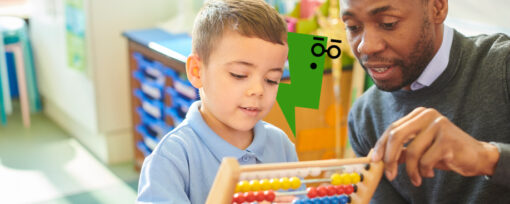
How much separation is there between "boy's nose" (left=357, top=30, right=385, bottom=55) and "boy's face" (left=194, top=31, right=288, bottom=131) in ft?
0.57

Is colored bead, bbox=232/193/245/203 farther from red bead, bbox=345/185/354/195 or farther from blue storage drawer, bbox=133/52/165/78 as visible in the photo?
blue storage drawer, bbox=133/52/165/78

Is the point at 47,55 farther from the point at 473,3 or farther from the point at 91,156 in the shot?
the point at 473,3

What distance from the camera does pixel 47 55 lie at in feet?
13.6

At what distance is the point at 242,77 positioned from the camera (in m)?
1.12

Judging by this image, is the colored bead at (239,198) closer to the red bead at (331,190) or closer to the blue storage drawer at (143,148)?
the red bead at (331,190)

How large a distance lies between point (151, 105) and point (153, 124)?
0.11 m

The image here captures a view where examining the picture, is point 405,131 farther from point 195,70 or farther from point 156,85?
point 156,85

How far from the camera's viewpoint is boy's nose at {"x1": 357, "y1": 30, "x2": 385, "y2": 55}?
1235 millimetres

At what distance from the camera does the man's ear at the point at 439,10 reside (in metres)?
1.30

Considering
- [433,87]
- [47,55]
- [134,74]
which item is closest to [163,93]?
[134,74]

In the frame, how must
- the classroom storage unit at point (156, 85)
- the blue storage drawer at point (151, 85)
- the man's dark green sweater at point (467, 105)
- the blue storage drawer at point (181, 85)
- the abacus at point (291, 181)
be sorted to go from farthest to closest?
the blue storage drawer at point (151, 85)
the classroom storage unit at point (156, 85)
the blue storage drawer at point (181, 85)
the man's dark green sweater at point (467, 105)
the abacus at point (291, 181)

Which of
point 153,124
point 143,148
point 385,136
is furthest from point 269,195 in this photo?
point 143,148

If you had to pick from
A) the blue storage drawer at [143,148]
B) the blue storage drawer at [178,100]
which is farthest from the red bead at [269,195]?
the blue storage drawer at [143,148]

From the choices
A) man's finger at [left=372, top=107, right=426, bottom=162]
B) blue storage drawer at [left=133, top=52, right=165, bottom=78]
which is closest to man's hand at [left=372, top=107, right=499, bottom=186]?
man's finger at [left=372, top=107, right=426, bottom=162]
